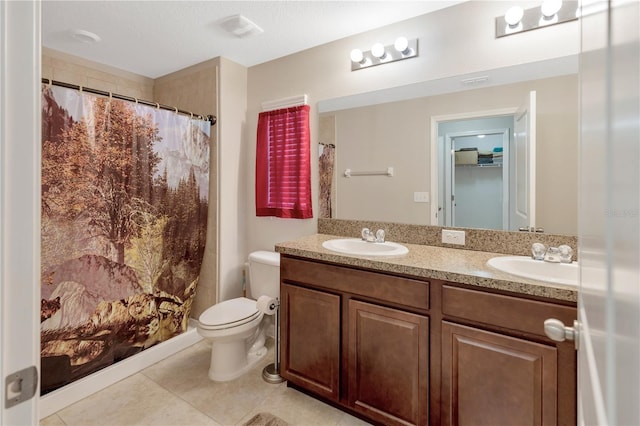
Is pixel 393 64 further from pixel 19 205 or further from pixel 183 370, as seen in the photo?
pixel 183 370

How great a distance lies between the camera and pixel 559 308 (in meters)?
A: 1.09

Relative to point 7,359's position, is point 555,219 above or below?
above

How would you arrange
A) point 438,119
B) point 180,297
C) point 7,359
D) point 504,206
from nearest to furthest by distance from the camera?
point 7,359, point 504,206, point 438,119, point 180,297

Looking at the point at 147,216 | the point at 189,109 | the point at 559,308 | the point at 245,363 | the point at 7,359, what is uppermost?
the point at 189,109

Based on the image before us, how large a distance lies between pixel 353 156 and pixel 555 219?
122 centimetres

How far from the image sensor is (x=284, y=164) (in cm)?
235

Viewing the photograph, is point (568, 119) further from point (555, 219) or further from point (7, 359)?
point (7, 359)

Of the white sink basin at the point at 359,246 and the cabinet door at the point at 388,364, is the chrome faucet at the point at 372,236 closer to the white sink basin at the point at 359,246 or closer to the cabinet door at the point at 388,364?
the white sink basin at the point at 359,246

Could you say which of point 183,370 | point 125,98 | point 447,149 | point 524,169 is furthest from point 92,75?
point 524,169

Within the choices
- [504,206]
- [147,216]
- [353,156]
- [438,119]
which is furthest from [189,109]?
[504,206]

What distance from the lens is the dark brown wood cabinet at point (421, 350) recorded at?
113 centimetres

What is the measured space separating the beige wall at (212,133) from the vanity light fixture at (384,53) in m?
1.17

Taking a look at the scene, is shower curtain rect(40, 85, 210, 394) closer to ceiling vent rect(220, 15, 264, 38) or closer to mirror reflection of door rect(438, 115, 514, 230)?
ceiling vent rect(220, 15, 264, 38)

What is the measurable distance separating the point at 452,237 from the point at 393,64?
1.13 m
